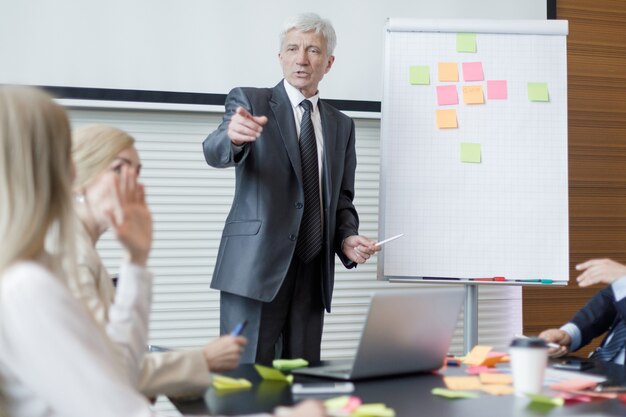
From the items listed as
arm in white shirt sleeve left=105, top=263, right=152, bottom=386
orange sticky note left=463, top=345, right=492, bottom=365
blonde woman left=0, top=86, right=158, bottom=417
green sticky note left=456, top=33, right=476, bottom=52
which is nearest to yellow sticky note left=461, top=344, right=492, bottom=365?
orange sticky note left=463, top=345, right=492, bottom=365

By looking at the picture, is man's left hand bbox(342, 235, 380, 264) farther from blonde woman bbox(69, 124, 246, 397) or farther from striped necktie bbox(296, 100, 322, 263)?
blonde woman bbox(69, 124, 246, 397)

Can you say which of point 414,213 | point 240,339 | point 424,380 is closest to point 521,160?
point 414,213

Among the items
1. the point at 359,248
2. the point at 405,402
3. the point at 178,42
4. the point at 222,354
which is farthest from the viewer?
the point at 178,42

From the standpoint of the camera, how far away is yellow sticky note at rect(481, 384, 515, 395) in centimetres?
155

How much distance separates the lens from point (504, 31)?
3232 mm

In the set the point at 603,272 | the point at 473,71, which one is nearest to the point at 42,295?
the point at 603,272

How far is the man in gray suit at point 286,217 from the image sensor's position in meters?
2.65

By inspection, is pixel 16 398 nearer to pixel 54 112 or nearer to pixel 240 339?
pixel 54 112

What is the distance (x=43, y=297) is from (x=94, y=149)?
645mm

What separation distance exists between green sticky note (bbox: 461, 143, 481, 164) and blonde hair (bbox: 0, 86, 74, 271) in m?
2.25

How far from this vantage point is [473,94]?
3201 mm

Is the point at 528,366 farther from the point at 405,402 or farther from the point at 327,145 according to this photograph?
the point at 327,145

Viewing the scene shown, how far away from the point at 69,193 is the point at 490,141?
2.32 meters

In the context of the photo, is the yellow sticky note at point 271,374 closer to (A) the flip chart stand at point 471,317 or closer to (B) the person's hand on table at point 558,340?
(B) the person's hand on table at point 558,340
